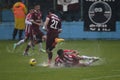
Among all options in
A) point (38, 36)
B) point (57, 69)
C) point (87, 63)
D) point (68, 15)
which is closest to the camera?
point (57, 69)

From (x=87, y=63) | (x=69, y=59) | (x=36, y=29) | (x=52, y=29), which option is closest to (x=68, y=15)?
(x=36, y=29)

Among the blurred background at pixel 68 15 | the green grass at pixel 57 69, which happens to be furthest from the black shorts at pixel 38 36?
the blurred background at pixel 68 15

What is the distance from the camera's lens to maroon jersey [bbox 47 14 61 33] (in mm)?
20789

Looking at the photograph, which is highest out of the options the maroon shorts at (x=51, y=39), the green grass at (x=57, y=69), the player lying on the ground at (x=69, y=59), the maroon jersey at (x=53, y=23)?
the maroon jersey at (x=53, y=23)

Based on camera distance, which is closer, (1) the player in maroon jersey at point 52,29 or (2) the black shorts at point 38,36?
(1) the player in maroon jersey at point 52,29

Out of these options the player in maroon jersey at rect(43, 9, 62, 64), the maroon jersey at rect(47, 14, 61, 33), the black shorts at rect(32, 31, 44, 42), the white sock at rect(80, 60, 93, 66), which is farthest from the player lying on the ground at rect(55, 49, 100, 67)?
the black shorts at rect(32, 31, 44, 42)

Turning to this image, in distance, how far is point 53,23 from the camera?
2089 cm

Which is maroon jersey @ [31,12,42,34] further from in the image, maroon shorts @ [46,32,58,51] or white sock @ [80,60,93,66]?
white sock @ [80,60,93,66]

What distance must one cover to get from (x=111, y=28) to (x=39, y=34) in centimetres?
779

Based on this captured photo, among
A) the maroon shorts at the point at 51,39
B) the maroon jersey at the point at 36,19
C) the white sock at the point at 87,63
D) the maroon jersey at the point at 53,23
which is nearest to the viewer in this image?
the white sock at the point at 87,63

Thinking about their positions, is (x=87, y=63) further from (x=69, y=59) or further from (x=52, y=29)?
(x=52, y=29)

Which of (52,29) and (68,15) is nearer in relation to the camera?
(52,29)

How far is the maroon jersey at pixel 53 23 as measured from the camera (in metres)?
20.8

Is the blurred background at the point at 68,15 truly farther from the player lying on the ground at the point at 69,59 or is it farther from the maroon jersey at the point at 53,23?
the player lying on the ground at the point at 69,59
